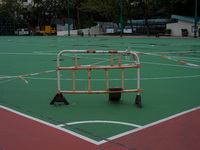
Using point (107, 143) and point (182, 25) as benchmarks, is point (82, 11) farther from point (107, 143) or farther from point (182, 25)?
point (107, 143)

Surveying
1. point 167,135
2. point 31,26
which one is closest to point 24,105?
point 167,135

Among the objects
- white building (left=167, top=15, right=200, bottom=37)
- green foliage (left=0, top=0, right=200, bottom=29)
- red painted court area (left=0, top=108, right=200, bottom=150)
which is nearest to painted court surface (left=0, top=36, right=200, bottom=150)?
red painted court area (left=0, top=108, right=200, bottom=150)

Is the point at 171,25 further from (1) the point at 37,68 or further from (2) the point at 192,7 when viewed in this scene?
(1) the point at 37,68

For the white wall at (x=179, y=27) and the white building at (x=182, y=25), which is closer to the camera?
the white building at (x=182, y=25)

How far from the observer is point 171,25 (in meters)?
55.6

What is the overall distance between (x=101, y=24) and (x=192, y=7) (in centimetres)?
2807

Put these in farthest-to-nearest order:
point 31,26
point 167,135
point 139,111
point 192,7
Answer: point 31,26
point 192,7
point 139,111
point 167,135

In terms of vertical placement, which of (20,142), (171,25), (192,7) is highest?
(192,7)

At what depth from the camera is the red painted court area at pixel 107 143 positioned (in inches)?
185

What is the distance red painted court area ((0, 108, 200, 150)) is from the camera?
15.4 ft

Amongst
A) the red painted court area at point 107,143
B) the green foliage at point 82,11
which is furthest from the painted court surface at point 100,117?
the green foliage at point 82,11

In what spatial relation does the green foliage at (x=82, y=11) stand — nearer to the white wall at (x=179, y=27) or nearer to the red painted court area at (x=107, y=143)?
the white wall at (x=179, y=27)

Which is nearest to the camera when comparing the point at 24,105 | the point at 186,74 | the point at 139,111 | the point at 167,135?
the point at 167,135

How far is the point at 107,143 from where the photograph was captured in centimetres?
482
